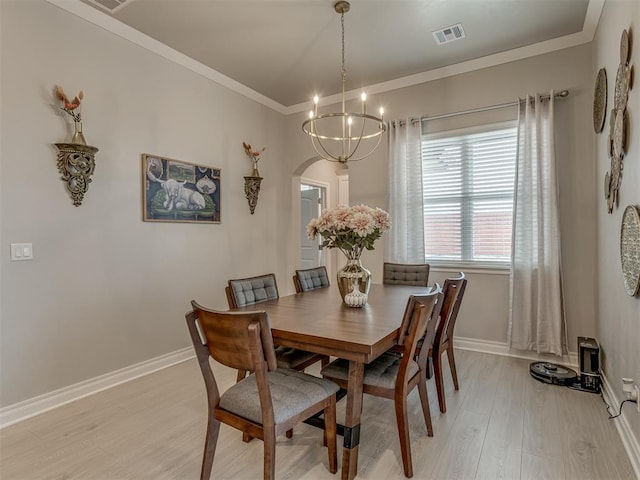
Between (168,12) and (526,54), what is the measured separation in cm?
323

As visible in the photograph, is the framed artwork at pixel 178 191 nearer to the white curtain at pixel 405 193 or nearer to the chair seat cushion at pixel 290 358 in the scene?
the chair seat cushion at pixel 290 358

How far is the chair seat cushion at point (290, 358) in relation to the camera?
2.27 meters

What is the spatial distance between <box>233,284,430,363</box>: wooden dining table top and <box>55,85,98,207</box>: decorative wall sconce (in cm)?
Result: 161

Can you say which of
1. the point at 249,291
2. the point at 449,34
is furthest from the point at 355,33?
the point at 249,291

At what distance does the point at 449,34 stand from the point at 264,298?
278 centimetres

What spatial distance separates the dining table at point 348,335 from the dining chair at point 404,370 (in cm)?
9

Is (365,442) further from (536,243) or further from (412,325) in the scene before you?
(536,243)

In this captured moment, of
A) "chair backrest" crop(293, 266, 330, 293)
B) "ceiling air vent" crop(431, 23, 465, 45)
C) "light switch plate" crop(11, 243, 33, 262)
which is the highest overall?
"ceiling air vent" crop(431, 23, 465, 45)

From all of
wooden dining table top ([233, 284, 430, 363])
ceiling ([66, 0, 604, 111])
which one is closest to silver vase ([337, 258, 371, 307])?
wooden dining table top ([233, 284, 430, 363])

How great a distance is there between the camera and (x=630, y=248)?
198 cm

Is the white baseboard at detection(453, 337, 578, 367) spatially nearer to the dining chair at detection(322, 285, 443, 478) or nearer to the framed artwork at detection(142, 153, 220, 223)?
the dining chair at detection(322, 285, 443, 478)

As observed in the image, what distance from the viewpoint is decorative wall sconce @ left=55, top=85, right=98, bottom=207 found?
262 cm

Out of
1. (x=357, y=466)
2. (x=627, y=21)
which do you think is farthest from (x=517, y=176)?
(x=357, y=466)

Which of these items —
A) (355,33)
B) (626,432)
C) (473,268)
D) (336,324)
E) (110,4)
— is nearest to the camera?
(336,324)
